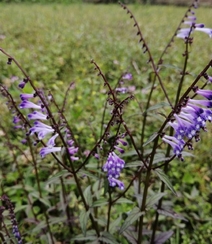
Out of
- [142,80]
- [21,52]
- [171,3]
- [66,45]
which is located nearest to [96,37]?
[66,45]

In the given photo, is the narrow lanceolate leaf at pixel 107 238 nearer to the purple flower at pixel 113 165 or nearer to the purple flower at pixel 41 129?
the purple flower at pixel 113 165

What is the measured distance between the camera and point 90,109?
4016 mm

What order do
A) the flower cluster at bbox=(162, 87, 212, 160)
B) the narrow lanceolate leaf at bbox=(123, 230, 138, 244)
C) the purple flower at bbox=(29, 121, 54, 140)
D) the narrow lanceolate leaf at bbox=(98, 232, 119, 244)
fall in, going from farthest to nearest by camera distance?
the narrow lanceolate leaf at bbox=(123, 230, 138, 244)
the narrow lanceolate leaf at bbox=(98, 232, 119, 244)
the purple flower at bbox=(29, 121, 54, 140)
the flower cluster at bbox=(162, 87, 212, 160)

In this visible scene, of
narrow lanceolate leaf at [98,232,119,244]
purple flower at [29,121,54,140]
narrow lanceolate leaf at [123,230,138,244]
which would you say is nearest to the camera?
purple flower at [29,121,54,140]

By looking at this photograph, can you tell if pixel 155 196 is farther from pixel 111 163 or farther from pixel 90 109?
pixel 90 109

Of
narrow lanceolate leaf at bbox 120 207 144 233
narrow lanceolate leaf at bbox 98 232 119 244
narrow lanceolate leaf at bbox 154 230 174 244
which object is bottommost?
narrow lanceolate leaf at bbox 154 230 174 244

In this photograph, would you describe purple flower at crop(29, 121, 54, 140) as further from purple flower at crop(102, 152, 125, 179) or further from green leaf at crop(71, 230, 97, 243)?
green leaf at crop(71, 230, 97, 243)

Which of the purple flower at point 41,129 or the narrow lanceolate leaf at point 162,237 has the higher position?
the purple flower at point 41,129

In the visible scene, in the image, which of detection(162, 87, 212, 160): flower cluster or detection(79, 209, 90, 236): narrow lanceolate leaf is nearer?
detection(162, 87, 212, 160): flower cluster

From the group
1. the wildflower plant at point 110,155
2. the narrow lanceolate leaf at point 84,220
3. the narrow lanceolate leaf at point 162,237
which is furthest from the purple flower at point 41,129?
the narrow lanceolate leaf at point 162,237

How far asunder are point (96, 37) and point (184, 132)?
247 inches

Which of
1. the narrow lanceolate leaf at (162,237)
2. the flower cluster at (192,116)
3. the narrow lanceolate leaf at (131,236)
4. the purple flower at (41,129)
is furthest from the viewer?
the narrow lanceolate leaf at (162,237)

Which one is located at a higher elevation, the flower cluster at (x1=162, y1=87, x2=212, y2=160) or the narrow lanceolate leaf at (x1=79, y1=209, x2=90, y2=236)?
the flower cluster at (x1=162, y1=87, x2=212, y2=160)

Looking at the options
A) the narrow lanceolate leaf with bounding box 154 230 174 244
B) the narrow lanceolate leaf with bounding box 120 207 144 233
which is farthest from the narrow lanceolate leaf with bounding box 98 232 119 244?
the narrow lanceolate leaf with bounding box 154 230 174 244
